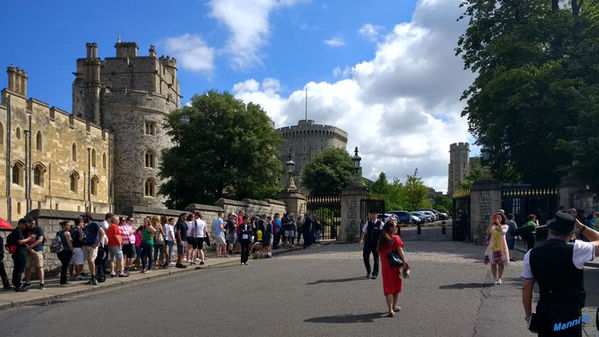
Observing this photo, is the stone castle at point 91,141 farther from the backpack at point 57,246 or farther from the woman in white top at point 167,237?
the backpack at point 57,246

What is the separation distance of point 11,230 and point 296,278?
6.55 meters

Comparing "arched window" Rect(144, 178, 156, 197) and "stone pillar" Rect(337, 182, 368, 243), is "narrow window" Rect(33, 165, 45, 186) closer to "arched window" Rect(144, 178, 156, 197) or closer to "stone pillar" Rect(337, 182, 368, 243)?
"arched window" Rect(144, 178, 156, 197)

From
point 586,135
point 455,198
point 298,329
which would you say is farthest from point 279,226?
point 298,329

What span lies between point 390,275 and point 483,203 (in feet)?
60.6

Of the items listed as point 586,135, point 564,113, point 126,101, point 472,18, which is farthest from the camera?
point 126,101

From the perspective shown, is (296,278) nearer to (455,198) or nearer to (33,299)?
(33,299)

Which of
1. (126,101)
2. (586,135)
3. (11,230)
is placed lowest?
(11,230)

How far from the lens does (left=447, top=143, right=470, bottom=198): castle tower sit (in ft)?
430

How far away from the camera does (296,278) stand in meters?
13.7

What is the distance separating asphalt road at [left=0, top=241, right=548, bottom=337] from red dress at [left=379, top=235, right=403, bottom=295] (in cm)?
40

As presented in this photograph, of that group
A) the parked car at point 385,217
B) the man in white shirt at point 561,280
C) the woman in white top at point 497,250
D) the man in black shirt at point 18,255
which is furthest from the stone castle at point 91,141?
the man in white shirt at point 561,280

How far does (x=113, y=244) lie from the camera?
14.3 meters

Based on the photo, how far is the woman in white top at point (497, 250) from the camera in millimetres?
12438

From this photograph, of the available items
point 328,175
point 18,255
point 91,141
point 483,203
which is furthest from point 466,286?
point 328,175
